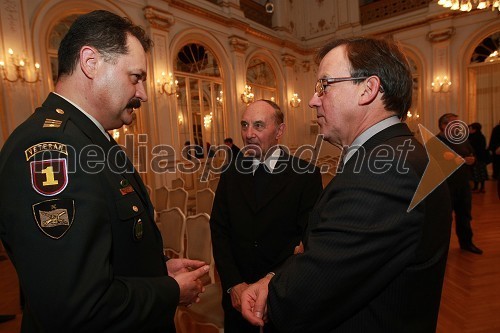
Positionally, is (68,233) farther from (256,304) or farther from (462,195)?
(462,195)

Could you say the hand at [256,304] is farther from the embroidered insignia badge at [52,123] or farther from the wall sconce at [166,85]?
the wall sconce at [166,85]

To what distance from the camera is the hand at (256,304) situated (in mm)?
1085

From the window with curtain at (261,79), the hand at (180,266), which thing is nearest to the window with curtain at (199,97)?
the window with curtain at (261,79)

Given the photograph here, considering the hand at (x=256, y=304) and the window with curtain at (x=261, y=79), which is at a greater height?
the window with curtain at (x=261, y=79)

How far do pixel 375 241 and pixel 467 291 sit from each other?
3.25 metres

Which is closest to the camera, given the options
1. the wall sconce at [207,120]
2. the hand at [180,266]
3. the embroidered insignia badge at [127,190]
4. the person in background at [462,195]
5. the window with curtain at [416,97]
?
the embroidered insignia badge at [127,190]

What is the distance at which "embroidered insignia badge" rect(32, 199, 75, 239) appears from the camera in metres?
0.80

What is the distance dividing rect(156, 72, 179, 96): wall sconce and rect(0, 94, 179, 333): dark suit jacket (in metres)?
6.70

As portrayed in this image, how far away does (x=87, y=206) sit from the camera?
0.85m

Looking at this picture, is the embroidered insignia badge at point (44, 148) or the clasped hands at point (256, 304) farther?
the clasped hands at point (256, 304)

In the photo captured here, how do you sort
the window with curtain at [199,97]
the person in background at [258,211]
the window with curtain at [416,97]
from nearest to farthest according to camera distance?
the person in background at [258,211] → the window with curtain at [199,97] → the window with curtain at [416,97]

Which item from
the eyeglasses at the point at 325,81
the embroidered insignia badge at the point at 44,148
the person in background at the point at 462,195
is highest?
the eyeglasses at the point at 325,81

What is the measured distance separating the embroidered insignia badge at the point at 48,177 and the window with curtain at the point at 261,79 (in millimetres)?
10135

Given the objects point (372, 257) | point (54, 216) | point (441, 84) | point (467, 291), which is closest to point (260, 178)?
point (372, 257)
